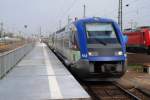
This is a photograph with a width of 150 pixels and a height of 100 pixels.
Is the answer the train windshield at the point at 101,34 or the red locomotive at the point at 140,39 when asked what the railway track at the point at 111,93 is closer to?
the train windshield at the point at 101,34

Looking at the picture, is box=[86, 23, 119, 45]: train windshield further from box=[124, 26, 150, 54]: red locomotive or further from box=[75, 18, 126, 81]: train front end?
box=[124, 26, 150, 54]: red locomotive

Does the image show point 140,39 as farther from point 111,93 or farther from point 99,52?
point 111,93

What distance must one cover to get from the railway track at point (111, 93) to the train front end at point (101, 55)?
43cm

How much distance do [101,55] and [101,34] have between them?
1207 mm

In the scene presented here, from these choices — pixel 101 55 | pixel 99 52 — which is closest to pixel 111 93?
pixel 101 55

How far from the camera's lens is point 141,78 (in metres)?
16.3

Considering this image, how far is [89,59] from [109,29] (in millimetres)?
1883

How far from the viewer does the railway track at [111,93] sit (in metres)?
11.6

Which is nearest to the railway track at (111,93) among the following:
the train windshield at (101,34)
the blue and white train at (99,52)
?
the blue and white train at (99,52)

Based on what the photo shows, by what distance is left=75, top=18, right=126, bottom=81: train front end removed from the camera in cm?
1357

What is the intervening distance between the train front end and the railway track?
43cm

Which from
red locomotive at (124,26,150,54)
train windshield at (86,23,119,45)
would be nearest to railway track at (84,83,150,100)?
train windshield at (86,23,119,45)

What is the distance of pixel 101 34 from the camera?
14.5 meters

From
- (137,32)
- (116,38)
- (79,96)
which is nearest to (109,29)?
(116,38)
